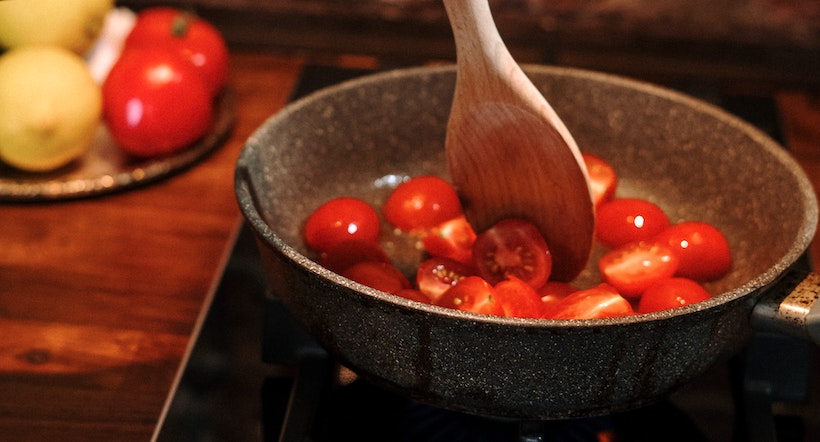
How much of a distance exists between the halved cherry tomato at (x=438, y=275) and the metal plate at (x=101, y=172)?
385 millimetres

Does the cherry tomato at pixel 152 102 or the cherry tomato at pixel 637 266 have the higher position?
the cherry tomato at pixel 637 266

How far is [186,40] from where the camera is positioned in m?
0.98

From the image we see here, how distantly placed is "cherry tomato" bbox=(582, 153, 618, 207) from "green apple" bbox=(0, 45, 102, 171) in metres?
0.52

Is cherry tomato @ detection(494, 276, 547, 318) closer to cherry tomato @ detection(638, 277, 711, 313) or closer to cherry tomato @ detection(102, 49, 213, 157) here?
cherry tomato @ detection(638, 277, 711, 313)

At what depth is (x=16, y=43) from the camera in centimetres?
89

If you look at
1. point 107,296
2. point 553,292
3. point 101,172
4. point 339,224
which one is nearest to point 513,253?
point 553,292

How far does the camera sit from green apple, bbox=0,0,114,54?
87cm

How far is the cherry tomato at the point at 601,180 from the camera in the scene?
0.74 m

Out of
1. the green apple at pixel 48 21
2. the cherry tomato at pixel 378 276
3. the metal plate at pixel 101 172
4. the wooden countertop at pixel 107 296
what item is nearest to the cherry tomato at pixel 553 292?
the cherry tomato at pixel 378 276

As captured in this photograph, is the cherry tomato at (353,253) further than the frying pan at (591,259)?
Yes

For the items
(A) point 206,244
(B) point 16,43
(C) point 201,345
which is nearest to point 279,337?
(C) point 201,345

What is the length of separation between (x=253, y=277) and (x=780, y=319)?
447 mm

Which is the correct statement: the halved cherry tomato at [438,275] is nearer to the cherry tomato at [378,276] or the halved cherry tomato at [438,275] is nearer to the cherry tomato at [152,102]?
the cherry tomato at [378,276]

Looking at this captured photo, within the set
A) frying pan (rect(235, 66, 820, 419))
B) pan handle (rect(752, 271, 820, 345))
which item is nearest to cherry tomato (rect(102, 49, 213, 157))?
frying pan (rect(235, 66, 820, 419))
